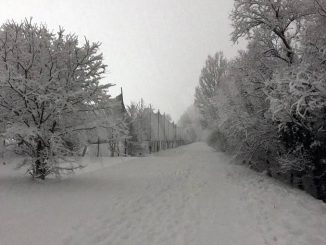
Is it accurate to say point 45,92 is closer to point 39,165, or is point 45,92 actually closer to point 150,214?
point 39,165

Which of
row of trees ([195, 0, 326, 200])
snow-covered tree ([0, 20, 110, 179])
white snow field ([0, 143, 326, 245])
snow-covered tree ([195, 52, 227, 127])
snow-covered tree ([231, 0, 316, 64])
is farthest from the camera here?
snow-covered tree ([195, 52, 227, 127])

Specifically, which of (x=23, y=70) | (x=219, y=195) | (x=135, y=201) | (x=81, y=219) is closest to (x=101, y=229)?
(x=81, y=219)

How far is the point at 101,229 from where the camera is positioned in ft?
21.6

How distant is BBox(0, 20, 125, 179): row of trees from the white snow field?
3.58 ft

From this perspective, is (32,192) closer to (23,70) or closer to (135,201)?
(135,201)

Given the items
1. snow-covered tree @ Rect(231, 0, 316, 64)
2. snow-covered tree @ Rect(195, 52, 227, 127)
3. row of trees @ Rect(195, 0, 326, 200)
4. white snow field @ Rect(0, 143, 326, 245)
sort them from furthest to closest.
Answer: snow-covered tree @ Rect(195, 52, 227, 127) → snow-covered tree @ Rect(231, 0, 316, 64) → row of trees @ Rect(195, 0, 326, 200) → white snow field @ Rect(0, 143, 326, 245)

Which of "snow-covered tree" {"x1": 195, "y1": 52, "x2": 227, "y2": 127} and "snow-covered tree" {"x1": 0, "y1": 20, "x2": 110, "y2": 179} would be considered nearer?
"snow-covered tree" {"x1": 0, "y1": 20, "x2": 110, "y2": 179}

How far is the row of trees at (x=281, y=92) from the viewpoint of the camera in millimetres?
Answer: 10719

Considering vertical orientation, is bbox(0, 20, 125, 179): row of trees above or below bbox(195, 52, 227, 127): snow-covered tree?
below

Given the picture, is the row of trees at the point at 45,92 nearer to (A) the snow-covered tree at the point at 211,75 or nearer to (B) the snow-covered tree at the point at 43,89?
(B) the snow-covered tree at the point at 43,89

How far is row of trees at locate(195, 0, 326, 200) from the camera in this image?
1072cm

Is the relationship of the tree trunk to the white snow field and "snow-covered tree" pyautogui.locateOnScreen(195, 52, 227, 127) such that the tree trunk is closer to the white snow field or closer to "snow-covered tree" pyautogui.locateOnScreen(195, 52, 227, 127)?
the white snow field

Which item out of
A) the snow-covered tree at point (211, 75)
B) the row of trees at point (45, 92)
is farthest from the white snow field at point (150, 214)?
the snow-covered tree at point (211, 75)

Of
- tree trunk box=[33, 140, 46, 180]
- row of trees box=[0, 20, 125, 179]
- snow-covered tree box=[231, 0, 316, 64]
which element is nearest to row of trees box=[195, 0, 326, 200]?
snow-covered tree box=[231, 0, 316, 64]
